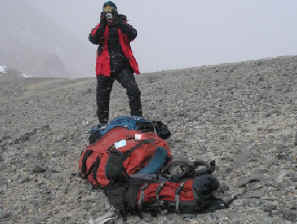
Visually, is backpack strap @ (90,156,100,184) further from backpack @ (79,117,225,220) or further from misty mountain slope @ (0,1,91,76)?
misty mountain slope @ (0,1,91,76)

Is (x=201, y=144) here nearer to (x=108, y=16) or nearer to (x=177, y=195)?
(x=177, y=195)

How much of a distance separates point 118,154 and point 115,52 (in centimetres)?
258

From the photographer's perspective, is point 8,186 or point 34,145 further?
point 34,145

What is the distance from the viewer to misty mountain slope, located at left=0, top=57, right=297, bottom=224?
13.5ft

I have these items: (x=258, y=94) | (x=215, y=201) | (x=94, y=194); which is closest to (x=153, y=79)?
(x=258, y=94)

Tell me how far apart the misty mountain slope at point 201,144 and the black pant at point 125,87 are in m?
0.92

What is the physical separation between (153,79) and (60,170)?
9.21 meters

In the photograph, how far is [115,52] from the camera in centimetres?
662

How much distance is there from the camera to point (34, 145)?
802cm

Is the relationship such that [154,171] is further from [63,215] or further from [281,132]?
[281,132]

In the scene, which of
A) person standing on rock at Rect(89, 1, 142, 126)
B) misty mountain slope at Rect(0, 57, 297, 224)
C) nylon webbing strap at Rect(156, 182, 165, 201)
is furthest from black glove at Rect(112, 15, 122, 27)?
nylon webbing strap at Rect(156, 182, 165, 201)

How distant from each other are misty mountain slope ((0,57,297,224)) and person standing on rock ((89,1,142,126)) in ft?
4.37

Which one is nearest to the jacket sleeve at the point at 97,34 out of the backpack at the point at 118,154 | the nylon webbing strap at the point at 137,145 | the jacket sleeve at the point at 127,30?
the jacket sleeve at the point at 127,30

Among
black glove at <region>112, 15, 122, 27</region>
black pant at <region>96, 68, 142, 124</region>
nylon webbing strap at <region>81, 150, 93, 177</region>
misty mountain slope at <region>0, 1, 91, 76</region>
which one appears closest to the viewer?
nylon webbing strap at <region>81, 150, 93, 177</region>
